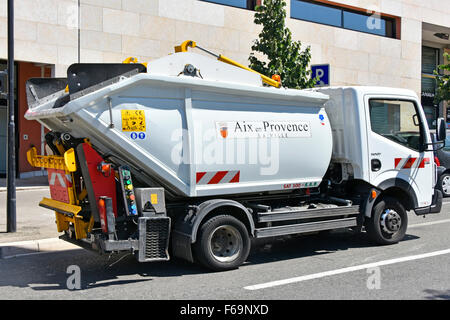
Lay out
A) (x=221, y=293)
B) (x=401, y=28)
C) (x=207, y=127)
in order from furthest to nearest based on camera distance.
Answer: (x=401, y=28) → (x=207, y=127) → (x=221, y=293)

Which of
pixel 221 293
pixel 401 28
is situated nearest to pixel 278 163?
pixel 221 293

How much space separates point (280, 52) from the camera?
1614 centimetres

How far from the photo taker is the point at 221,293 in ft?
19.0

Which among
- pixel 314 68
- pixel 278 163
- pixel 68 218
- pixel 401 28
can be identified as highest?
pixel 401 28

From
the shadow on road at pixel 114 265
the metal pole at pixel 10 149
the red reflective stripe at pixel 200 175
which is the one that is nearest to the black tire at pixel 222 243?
the shadow on road at pixel 114 265

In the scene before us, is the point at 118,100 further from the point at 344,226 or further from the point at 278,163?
the point at 344,226

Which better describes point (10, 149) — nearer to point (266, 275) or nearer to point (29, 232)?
point (29, 232)

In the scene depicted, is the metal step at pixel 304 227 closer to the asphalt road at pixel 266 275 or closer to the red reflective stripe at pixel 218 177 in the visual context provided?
the asphalt road at pixel 266 275

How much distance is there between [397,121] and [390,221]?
157 cm

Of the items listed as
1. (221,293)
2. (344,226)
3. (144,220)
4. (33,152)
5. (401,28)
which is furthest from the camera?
(401,28)

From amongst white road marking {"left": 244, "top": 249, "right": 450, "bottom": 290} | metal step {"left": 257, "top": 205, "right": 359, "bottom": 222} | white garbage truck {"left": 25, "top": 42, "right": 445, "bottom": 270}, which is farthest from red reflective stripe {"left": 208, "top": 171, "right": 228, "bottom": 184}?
white road marking {"left": 244, "top": 249, "right": 450, "bottom": 290}

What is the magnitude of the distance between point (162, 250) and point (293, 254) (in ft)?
7.64

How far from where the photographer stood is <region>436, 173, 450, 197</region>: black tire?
15.0 m

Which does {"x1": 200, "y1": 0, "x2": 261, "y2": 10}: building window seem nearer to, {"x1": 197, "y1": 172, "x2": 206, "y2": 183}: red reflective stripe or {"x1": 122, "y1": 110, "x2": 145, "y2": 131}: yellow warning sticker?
{"x1": 197, "y1": 172, "x2": 206, "y2": 183}: red reflective stripe
